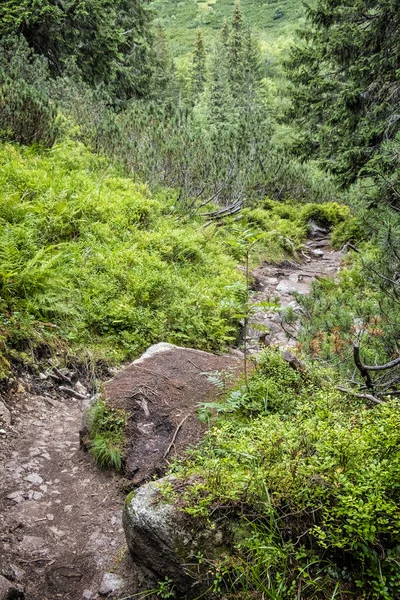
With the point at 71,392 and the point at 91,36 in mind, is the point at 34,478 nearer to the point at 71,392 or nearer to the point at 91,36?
the point at 71,392

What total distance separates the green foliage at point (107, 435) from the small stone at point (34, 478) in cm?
52

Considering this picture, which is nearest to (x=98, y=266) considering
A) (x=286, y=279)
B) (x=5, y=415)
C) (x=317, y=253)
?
(x=5, y=415)

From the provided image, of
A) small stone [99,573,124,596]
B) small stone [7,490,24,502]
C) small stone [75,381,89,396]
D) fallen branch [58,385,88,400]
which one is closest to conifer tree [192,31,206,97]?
small stone [75,381,89,396]

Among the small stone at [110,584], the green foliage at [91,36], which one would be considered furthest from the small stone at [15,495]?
the green foliage at [91,36]

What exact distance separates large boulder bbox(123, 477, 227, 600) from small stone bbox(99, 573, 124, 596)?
177 millimetres

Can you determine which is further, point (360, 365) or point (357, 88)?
point (357, 88)

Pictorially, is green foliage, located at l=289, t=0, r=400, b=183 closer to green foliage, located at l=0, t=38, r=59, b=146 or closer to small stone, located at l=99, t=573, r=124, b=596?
green foliage, located at l=0, t=38, r=59, b=146

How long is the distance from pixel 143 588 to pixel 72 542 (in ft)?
2.73

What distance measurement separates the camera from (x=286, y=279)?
12625 millimetres

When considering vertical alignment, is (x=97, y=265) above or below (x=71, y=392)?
above

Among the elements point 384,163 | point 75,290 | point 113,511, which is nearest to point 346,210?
point 384,163

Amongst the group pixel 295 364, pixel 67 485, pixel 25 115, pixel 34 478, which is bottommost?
pixel 67 485

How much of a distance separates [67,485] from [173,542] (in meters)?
1.71

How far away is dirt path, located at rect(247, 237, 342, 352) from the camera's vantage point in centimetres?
879
